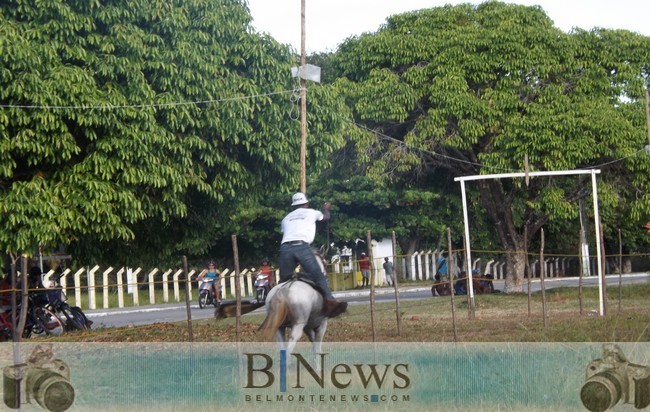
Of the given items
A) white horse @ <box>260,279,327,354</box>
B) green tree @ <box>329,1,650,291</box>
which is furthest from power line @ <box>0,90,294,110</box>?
green tree @ <box>329,1,650,291</box>

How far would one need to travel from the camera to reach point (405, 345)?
12.4 meters

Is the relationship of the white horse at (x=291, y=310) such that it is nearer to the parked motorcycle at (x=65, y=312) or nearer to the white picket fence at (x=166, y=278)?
the parked motorcycle at (x=65, y=312)

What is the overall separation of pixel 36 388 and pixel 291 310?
3571 millimetres

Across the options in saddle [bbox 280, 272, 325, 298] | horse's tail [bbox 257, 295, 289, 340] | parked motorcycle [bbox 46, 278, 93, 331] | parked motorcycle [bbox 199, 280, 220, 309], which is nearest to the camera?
horse's tail [bbox 257, 295, 289, 340]

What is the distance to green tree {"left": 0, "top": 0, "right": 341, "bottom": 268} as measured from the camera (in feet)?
55.5

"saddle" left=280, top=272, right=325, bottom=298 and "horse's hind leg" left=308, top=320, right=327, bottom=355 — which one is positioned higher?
"saddle" left=280, top=272, right=325, bottom=298

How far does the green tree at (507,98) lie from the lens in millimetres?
27422

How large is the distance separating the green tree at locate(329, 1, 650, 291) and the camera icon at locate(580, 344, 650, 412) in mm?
18148

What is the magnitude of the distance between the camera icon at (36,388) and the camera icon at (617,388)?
4802mm

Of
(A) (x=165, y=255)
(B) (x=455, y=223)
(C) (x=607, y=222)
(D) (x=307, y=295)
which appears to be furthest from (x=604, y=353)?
(C) (x=607, y=222)

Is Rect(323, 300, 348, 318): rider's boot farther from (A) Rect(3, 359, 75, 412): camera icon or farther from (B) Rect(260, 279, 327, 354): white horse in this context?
(A) Rect(3, 359, 75, 412): camera icon

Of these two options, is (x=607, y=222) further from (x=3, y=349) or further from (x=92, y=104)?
(x=3, y=349)

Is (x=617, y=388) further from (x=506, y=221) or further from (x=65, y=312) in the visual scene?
(x=506, y=221)

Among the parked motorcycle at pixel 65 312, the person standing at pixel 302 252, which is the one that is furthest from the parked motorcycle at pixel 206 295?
the person standing at pixel 302 252
